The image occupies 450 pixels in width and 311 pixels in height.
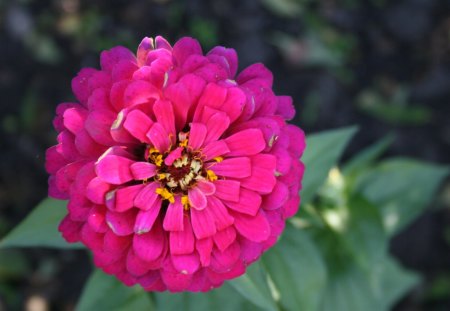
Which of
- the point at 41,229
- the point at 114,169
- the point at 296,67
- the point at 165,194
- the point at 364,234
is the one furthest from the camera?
the point at 296,67

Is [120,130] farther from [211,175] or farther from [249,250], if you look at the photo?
[249,250]

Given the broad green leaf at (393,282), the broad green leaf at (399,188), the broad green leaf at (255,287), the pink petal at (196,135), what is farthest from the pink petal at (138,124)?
the broad green leaf at (393,282)

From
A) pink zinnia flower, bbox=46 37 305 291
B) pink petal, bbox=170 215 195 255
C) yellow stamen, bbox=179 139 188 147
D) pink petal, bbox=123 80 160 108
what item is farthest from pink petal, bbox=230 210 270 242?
pink petal, bbox=123 80 160 108

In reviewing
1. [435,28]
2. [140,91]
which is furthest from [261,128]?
[435,28]

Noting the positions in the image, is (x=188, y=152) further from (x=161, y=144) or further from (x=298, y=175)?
(x=298, y=175)

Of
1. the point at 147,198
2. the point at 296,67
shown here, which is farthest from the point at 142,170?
the point at 296,67

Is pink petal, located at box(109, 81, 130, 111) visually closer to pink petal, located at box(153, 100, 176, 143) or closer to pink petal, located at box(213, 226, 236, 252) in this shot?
pink petal, located at box(153, 100, 176, 143)

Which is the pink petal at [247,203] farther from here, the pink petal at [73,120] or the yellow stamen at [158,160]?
the pink petal at [73,120]
